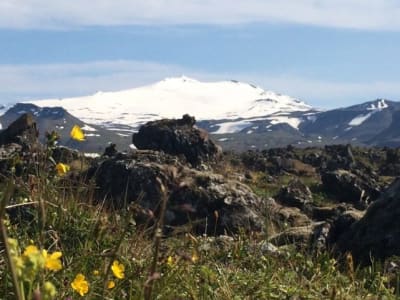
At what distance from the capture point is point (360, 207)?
2550cm

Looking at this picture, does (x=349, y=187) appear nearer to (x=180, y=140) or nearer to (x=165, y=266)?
(x=180, y=140)

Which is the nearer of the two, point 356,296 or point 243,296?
point 243,296

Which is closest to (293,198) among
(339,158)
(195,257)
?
(195,257)

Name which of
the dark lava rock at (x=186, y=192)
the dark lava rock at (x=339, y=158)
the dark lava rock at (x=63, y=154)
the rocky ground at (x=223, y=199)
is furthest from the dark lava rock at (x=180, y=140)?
the dark lava rock at (x=63, y=154)

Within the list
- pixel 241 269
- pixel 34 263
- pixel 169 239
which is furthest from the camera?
pixel 169 239

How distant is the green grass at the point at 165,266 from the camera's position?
4547 mm

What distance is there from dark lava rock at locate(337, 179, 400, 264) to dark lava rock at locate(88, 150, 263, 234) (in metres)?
3.76

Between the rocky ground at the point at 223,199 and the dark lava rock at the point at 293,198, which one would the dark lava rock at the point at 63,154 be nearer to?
the rocky ground at the point at 223,199

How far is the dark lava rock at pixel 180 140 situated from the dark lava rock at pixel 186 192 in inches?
844

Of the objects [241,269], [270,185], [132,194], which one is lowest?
[270,185]

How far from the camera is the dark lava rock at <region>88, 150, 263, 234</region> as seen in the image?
14.6 meters

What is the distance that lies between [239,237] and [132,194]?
10170 millimetres

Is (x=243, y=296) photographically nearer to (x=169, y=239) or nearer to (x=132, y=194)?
(x=169, y=239)

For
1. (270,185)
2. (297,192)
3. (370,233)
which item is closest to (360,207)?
(297,192)
